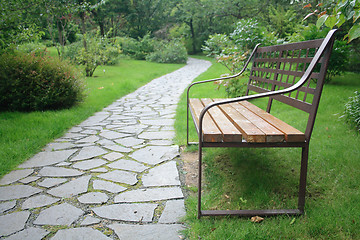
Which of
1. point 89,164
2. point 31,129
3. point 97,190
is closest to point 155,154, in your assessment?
A: point 89,164

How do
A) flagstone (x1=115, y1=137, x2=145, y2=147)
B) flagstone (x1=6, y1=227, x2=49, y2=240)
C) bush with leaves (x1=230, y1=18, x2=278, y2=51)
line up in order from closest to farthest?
flagstone (x1=6, y1=227, x2=49, y2=240), flagstone (x1=115, y1=137, x2=145, y2=147), bush with leaves (x1=230, y1=18, x2=278, y2=51)

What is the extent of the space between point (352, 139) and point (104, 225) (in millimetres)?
3294

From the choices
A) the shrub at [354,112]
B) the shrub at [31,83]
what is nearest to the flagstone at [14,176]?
the shrub at [31,83]

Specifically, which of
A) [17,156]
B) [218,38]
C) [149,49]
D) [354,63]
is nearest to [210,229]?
[17,156]

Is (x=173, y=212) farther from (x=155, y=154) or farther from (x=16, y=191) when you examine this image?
(x=16, y=191)

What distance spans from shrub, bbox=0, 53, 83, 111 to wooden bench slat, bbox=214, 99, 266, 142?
3.95 meters

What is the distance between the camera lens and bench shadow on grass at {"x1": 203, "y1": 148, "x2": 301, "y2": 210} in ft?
7.53

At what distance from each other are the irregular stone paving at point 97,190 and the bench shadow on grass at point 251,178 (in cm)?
36

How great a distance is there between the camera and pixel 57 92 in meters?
5.49

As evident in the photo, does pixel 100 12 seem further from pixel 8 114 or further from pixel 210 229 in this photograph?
pixel 210 229

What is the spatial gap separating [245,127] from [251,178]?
2.63ft

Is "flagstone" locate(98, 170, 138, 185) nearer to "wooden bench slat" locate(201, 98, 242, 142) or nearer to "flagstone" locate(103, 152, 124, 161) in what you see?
"flagstone" locate(103, 152, 124, 161)

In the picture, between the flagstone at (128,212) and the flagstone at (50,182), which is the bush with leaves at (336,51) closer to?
the flagstone at (128,212)

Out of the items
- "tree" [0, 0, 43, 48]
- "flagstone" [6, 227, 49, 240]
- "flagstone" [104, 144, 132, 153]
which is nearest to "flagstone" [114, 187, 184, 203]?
"flagstone" [6, 227, 49, 240]
